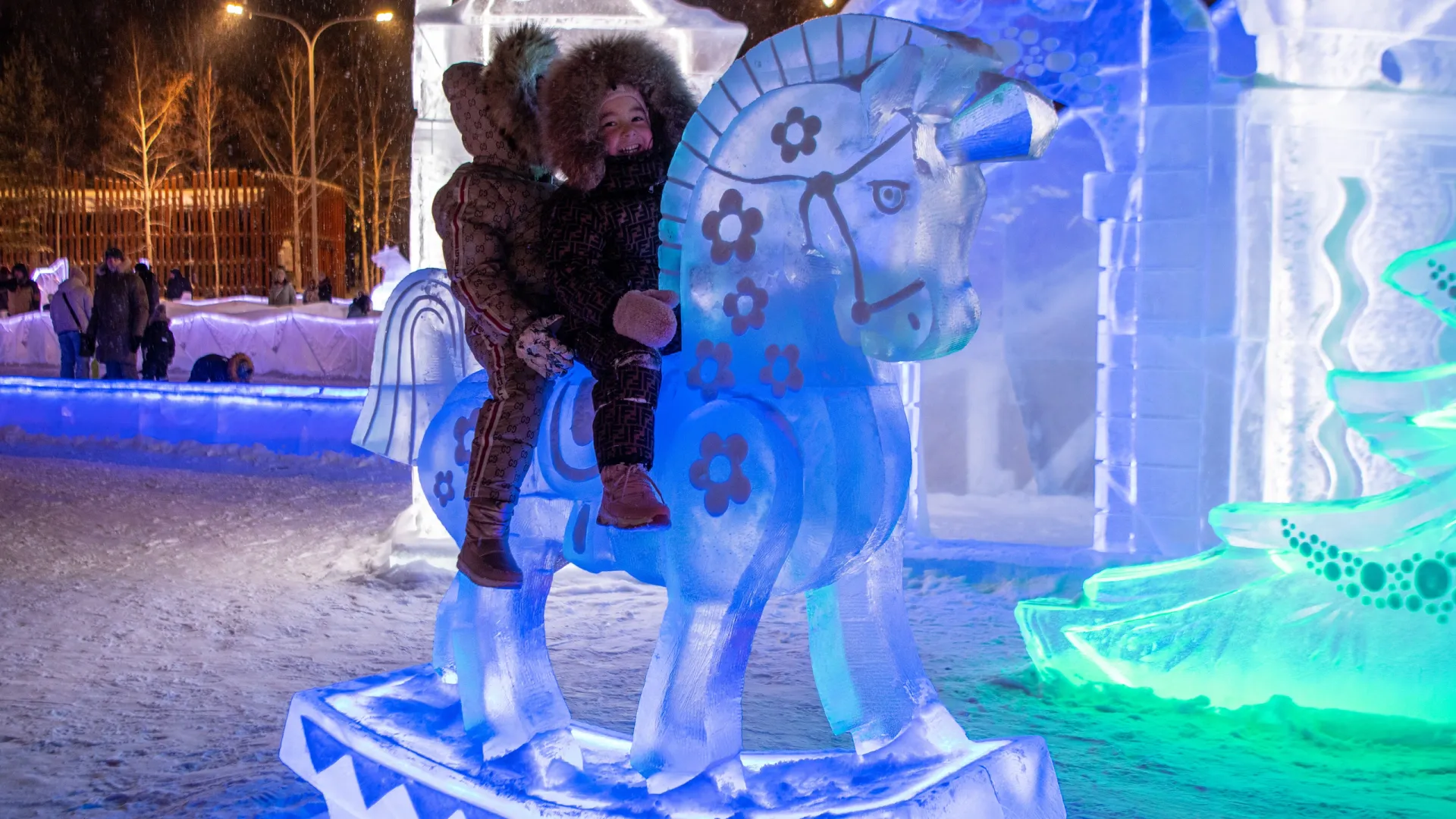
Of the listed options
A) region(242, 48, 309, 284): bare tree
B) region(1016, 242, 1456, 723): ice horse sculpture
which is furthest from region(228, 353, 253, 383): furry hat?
region(242, 48, 309, 284): bare tree

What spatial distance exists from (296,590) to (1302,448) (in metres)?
4.96

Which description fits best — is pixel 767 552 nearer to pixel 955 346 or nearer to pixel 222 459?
pixel 955 346

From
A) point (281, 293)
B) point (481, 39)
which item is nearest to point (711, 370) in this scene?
point (481, 39)

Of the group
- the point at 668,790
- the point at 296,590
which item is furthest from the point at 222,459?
the point at 668,790

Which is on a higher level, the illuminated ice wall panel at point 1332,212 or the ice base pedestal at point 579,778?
the illuminated ice wall panel at point 1332,212

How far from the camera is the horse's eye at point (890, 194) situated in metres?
2.32

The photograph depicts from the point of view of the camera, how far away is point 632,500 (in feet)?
8.02

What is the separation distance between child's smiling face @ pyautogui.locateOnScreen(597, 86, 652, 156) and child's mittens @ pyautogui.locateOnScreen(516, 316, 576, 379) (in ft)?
1.32

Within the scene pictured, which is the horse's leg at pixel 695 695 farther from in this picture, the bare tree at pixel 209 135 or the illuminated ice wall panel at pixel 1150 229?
the bare tree at pixel 209 135

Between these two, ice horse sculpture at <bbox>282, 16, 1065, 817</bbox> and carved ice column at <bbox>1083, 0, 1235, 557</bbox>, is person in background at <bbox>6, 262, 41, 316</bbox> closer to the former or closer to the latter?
carved ice column at <bbox>1083, 0, 1235, 557</bbox>

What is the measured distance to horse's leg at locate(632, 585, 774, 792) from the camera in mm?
2443

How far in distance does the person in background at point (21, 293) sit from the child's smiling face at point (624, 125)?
21.9 m

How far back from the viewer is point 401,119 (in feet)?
104

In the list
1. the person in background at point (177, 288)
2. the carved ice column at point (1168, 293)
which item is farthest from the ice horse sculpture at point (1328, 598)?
the person in background at point (177, 288)
